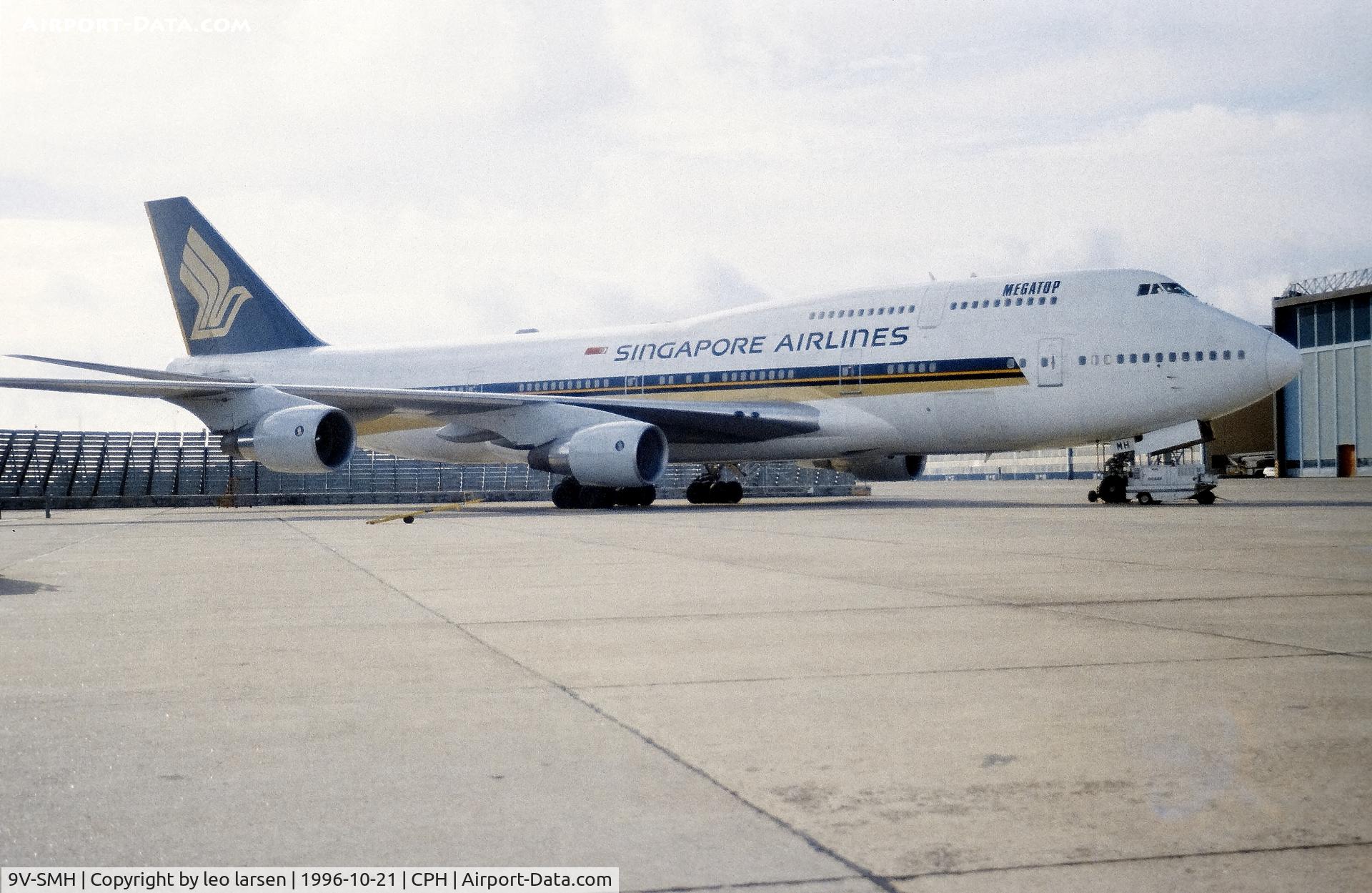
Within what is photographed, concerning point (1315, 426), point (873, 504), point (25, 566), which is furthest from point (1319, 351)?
point (25, 566)

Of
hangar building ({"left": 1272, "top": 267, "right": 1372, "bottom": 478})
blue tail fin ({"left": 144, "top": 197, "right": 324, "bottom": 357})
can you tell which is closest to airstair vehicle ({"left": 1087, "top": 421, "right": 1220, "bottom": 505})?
blue tail fin ({"left": 144, "top": 197, "right": 324, "bottom": 357})

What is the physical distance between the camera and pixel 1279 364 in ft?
62.2

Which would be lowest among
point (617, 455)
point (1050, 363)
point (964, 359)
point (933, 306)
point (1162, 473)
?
point (1162, 473)

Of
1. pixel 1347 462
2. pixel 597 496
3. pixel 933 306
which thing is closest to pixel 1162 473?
pixel 933 306

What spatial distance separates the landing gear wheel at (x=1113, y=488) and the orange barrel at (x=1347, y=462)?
3410cm

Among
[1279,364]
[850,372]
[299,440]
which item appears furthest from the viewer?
[850,372]

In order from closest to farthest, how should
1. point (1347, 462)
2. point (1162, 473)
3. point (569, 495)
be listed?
point (1162, 473) < point (569, 495) < point (1347, 462)

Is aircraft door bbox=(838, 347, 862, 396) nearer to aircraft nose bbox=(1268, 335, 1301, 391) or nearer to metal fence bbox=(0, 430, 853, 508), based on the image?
aircraft nose bbox=(1268, 335, 1301, 391)

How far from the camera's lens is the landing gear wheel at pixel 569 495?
23.3 meters

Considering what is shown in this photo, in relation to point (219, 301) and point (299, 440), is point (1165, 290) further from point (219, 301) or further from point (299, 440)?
point (219, 301)

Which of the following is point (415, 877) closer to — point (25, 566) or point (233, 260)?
point (25, 566)

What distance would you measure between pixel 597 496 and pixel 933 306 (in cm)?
668

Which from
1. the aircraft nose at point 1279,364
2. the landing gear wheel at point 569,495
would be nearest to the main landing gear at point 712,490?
the landing gear wheel at point 569,495

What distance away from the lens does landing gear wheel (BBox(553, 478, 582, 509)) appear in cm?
2327
